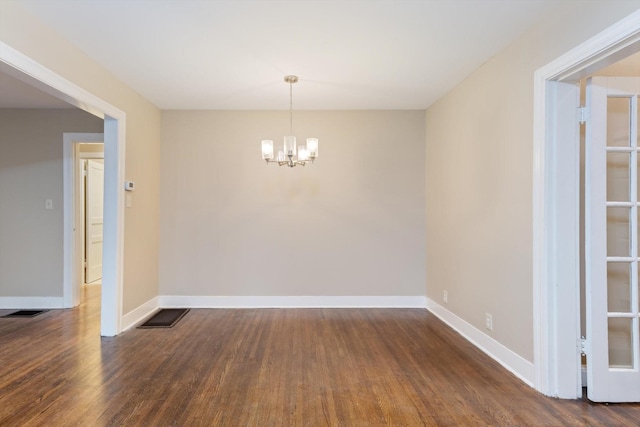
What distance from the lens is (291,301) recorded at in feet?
14.0

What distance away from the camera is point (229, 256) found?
4250 mm

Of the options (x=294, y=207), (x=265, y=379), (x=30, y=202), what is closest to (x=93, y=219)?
(x=30, y=202)

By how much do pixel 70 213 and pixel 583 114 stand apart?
526 centimetres

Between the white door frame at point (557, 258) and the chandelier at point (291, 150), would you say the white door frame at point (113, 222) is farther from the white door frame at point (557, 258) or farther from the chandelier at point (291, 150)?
the white door frame at point (557, 258)

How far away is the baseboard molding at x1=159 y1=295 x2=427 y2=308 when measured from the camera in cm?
422

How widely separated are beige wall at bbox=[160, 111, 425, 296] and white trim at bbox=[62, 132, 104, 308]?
109 centimetres

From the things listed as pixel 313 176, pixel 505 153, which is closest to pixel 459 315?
pixel 505 153

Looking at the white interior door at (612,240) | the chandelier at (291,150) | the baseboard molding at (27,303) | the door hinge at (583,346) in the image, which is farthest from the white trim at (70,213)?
the door hinge at (583,346)

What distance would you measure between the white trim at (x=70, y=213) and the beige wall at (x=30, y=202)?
0.23 feet

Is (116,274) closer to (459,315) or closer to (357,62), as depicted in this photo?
(357,62)

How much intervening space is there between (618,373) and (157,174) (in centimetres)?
467

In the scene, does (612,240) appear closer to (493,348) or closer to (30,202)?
(493,348)

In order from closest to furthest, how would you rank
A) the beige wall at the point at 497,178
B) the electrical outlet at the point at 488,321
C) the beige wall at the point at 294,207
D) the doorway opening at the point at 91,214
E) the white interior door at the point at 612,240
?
the white interior door at the point at 612,240
the beige wall at the point at 497,178
the electrical outlet at the point at 488,321
the beige wall at the point at 294,207
the doorway opening at the point at 91,214

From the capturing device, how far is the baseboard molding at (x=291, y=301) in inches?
166
